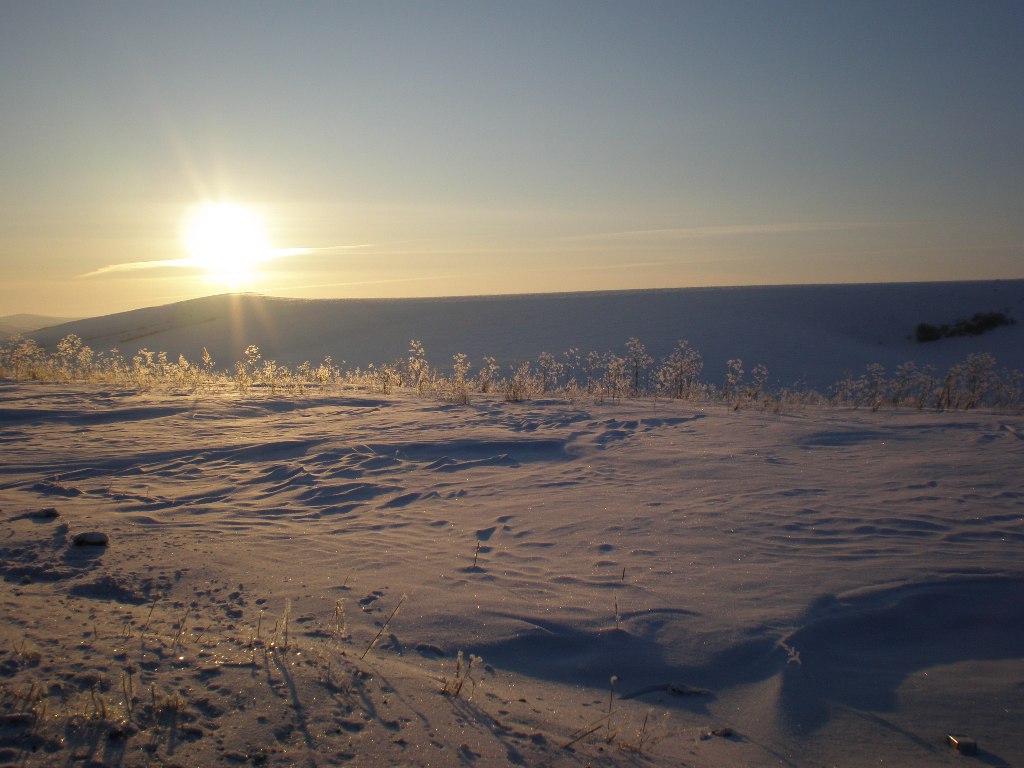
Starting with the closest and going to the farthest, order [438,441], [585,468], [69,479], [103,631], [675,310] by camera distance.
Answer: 1. [103,631]
2. [69,479]
3. [585,468]
4. [438,441]
5. [675,310]

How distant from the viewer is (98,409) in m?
8.50

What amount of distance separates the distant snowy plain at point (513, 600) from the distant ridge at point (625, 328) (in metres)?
18.1

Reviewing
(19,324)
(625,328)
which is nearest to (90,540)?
(625,328)

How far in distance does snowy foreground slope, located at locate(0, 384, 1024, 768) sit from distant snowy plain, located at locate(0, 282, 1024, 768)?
2 cm

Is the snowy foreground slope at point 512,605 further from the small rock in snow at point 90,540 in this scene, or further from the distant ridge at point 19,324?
the distant ridge at point 19,324

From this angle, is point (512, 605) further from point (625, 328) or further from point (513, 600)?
point (625, 328)

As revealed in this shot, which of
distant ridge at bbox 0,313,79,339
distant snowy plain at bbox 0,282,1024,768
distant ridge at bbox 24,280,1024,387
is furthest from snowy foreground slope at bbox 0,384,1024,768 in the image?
distant ridge at bbox 0,313,79,339

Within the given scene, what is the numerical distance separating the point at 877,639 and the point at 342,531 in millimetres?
3088

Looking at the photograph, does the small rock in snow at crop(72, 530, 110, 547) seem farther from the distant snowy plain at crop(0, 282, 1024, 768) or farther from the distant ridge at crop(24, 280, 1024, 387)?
the distant ridge at crop(24, 280, 1024, 387)

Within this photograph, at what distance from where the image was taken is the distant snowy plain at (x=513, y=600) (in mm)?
2199

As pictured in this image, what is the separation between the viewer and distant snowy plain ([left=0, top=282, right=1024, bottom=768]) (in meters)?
2.20

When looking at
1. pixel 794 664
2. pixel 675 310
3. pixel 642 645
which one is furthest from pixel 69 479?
pixel 675 310

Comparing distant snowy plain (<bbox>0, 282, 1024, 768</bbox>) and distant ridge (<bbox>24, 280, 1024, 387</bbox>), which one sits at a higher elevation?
distant ridge (<bbox>24, 280, 1024, 387</bbox>)

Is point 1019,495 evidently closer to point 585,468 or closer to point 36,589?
point 585,468
